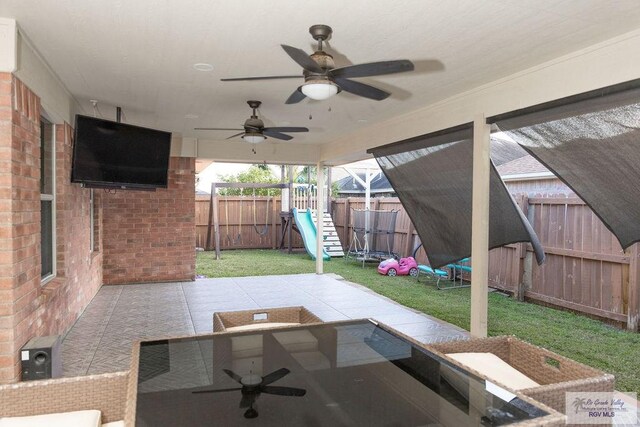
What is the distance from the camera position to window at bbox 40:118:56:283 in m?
4.25

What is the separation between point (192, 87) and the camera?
469cm

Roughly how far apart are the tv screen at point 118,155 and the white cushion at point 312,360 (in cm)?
374

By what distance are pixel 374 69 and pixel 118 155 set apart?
3477 millimetres

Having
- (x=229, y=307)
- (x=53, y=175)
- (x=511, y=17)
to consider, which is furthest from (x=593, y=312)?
(x=53, y=175)

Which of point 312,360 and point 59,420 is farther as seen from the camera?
point 312,360

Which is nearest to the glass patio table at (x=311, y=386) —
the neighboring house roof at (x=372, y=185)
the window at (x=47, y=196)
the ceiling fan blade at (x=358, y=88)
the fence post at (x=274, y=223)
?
the ceiling fan blade at (x=358, y=88)

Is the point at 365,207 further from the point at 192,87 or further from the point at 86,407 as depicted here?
the point at 86,407

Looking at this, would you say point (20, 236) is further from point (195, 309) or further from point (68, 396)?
point (195, 309)

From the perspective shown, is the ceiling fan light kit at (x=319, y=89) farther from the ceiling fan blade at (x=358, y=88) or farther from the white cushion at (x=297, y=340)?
the white cushion at (x=297, y=340)

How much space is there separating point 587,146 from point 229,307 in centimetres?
459

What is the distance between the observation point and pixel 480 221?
4445mm

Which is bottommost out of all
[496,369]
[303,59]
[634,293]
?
[634,293]

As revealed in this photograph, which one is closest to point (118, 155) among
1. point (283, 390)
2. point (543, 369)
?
point (283, 390)

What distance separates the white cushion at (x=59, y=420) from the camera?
1.59m
